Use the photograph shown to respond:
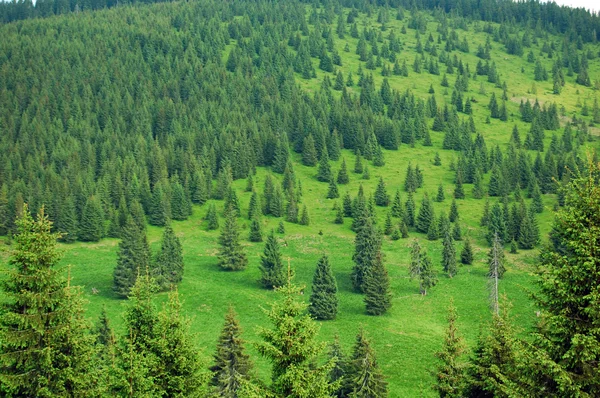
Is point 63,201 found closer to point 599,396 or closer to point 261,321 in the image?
point 261,321

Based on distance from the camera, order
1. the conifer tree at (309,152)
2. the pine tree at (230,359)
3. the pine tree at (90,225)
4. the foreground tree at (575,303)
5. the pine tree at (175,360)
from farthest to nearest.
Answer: the conifer tree at (309,152)
the pine tree at (90,225)
the pine tree at (230,359)
the pine tree at (175,360)
the foreground tree at (575,303)

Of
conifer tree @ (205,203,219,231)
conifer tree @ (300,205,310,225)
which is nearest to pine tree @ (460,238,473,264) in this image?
conifer tree @ (300,205,310,225)

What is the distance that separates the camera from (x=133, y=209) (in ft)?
458

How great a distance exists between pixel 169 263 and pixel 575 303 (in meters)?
91.2

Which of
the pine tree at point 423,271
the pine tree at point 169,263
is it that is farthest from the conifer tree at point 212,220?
the pine tree at point 423,271

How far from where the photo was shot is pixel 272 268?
10531cm

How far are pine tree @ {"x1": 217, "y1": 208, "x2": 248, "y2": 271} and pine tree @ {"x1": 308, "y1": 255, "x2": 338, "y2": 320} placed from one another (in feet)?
76.1

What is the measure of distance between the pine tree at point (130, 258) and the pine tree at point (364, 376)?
5643 cm

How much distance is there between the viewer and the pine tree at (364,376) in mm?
49406

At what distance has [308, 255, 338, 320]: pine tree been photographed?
9294cm

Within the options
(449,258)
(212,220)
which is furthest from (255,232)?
(449,258)

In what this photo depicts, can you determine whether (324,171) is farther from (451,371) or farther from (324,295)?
(451,371)

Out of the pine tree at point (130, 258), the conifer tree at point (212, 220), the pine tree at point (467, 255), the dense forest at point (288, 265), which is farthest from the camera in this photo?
the conifer tree at point (212, 220)

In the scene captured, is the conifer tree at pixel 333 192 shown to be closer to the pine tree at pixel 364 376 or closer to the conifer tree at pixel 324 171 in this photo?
the conifer tree at pixel 324 171
